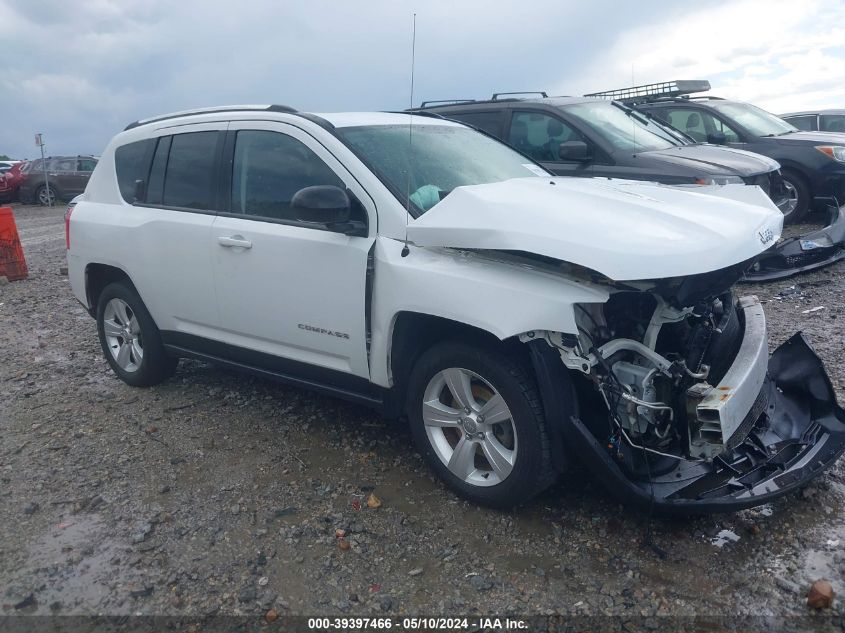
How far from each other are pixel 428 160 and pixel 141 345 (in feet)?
8.48

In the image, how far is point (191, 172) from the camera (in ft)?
15.3

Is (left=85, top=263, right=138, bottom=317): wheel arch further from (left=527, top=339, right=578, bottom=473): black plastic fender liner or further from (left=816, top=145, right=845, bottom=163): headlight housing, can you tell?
(left=816, top=145, right=845, bottom=163): headlight housing

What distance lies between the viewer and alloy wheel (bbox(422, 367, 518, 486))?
10.9 feet

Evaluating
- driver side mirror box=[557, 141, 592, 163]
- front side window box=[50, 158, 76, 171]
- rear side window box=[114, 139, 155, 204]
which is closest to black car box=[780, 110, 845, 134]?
driver side mirror box=[557, 141, 592, 163]

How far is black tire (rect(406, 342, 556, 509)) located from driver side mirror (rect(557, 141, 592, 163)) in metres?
4.21

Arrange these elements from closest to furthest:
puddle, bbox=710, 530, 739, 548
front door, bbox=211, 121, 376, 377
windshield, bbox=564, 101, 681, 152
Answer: puddle, bbox=710, 530, 739, 548, front door, bbox=211, 121, 376, 377, windshield, bbox=564, 101, 681, 152

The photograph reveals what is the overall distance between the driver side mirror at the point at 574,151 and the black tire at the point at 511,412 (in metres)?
4.21

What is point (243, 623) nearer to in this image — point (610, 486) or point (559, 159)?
point (610, 486)

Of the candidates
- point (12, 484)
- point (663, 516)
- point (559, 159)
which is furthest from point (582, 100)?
point (12, 484)

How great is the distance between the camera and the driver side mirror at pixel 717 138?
9.82 meters

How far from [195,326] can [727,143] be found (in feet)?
26.0

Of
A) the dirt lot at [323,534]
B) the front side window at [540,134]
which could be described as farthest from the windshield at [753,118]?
the dirt lot at [323,534]

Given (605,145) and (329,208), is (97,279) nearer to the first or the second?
(329,208)

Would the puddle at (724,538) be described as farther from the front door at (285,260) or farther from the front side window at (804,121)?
the front side window at (804,121)
